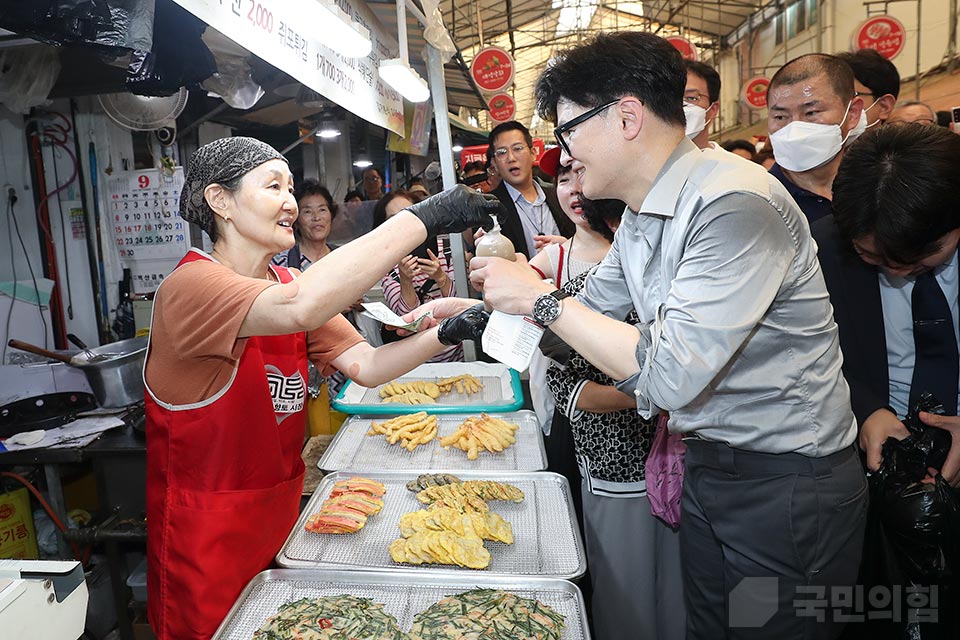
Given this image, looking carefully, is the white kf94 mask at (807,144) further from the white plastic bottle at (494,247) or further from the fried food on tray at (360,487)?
the fried food on tray at (360,487)

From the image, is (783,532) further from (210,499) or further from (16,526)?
(16,526)

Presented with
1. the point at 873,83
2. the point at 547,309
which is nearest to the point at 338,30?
the point at 547,309

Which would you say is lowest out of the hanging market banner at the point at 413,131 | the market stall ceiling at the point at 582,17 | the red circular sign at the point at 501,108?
the hanging market banner at the point at 413,131

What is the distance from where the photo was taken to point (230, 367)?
1.91 m

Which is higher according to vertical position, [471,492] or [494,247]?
[494,247]

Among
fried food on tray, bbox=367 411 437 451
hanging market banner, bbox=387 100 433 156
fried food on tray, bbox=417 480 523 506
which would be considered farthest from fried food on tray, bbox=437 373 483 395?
hanging market banner, bbox=387 100 433 156

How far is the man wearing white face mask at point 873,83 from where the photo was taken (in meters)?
3.66

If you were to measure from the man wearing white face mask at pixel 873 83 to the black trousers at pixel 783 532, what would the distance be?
293cm

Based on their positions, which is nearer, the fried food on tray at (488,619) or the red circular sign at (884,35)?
the fried food on tray at (488,619)

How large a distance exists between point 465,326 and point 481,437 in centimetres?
63

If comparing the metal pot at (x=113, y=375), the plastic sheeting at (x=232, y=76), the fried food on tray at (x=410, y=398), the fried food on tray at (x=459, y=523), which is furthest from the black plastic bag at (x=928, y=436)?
the plastic sheeting at (x=232, y=76)

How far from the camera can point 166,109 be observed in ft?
13.9

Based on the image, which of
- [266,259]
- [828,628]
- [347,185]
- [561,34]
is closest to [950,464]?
[828,628]

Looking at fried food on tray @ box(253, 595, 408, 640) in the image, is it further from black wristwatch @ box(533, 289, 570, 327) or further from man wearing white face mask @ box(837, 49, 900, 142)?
man wearing white face mask @ box(837, 49, 900, 142)
